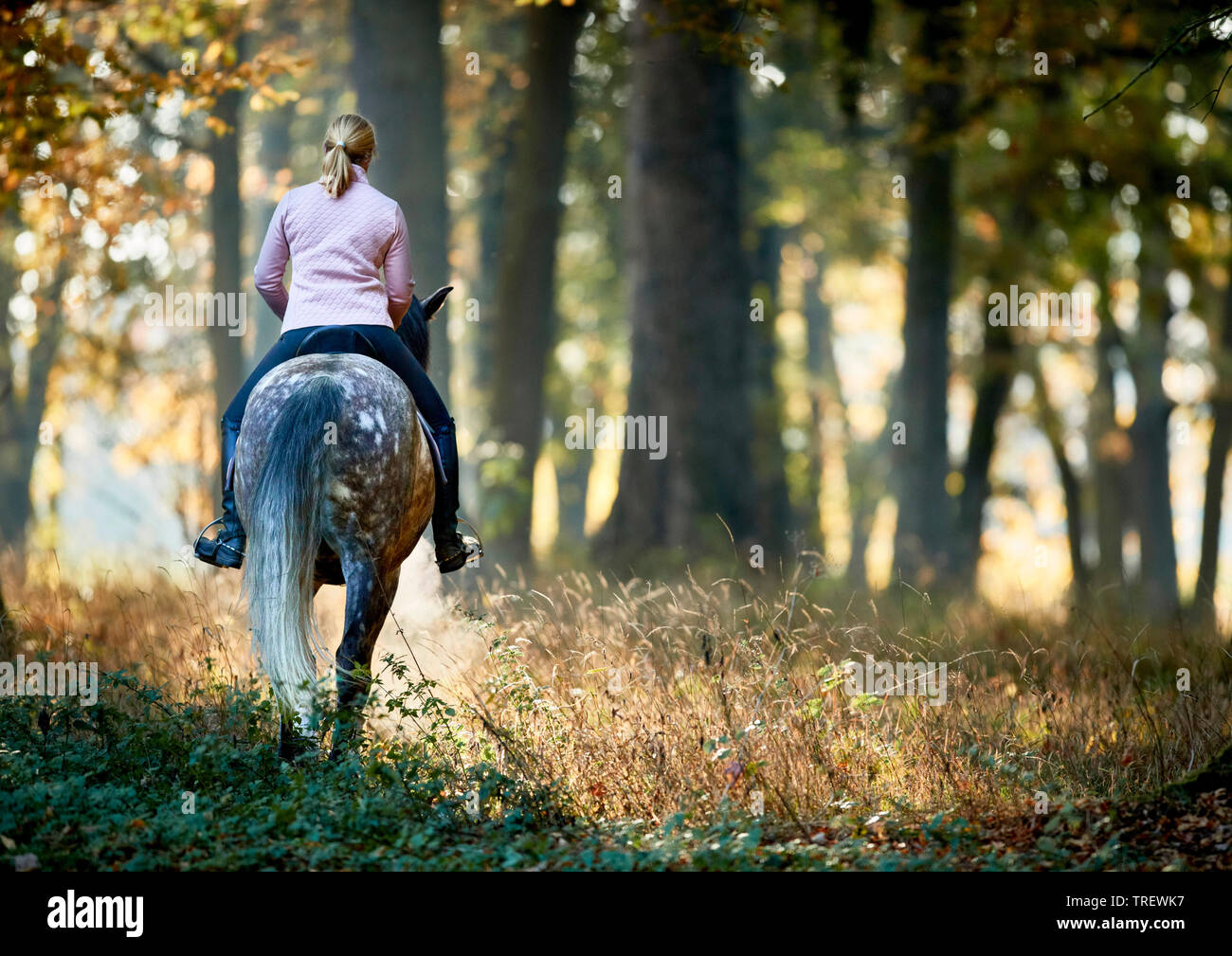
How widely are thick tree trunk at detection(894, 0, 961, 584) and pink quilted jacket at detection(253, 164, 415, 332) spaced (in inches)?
431

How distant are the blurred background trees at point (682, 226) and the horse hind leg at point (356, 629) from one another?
3039 mm

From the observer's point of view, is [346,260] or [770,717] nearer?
[770,717]

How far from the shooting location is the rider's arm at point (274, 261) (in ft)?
23.2

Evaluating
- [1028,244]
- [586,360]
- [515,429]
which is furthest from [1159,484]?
[586,360]

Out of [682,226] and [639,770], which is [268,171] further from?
[639,770]

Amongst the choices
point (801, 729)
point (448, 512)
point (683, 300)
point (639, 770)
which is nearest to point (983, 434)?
point (683, 300)

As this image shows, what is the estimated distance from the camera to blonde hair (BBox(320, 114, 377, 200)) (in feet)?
22.6

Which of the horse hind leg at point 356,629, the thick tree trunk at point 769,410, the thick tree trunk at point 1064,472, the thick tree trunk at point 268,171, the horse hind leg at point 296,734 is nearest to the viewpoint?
the horse hind leg at point 296,734

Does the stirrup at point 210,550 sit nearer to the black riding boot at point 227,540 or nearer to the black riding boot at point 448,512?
the black riding boot at point 227,540

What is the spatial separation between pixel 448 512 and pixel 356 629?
110 centimetres

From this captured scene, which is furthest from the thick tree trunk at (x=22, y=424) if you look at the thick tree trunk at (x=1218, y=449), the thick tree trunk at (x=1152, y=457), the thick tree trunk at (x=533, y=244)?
the thick tree trunk at (x=1218, y=449)

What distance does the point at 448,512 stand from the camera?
721 centimetres
